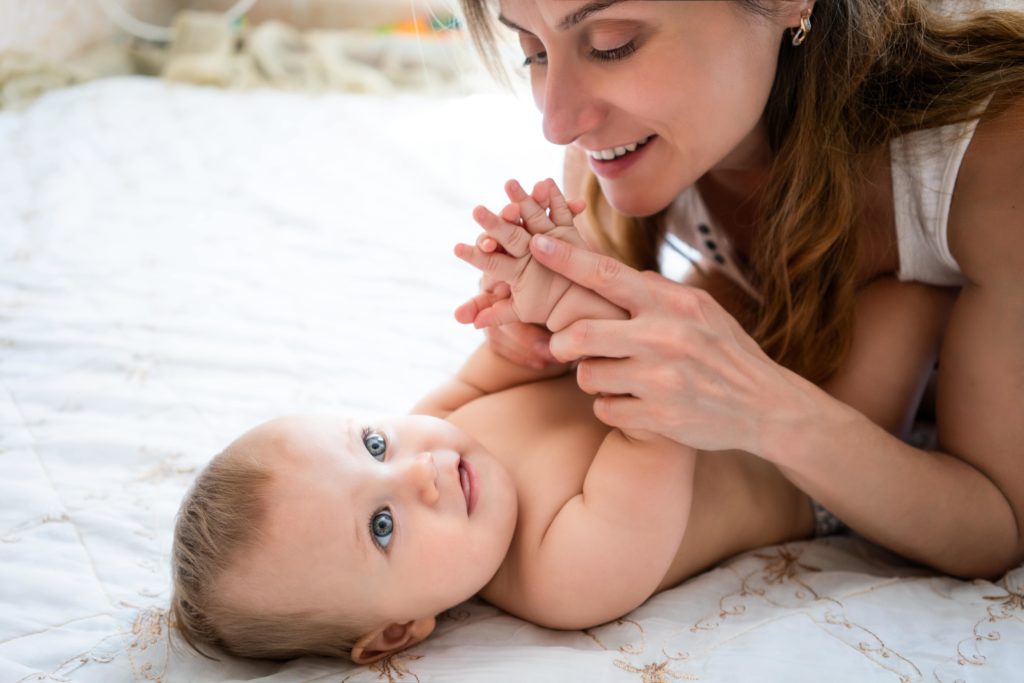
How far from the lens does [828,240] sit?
1.20 meters

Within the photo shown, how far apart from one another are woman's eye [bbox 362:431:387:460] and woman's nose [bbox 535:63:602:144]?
446 mm

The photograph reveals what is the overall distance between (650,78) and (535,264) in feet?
0.86

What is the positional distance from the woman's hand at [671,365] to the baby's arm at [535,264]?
2cm

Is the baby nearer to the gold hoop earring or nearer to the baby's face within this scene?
the baby's face

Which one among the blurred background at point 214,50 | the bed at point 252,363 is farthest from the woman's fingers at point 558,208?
the blurred background at point 214,50

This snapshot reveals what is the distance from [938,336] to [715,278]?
1.24 ft

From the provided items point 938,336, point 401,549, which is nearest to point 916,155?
point 938,336

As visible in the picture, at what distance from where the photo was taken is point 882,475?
109cm

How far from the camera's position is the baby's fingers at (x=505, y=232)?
1001 mm

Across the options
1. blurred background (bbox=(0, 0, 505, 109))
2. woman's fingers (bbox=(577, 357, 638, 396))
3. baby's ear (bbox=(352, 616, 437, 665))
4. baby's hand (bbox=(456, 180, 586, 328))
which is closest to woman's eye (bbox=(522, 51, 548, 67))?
baby's hand (bbox=(456, 180, 586, 328))

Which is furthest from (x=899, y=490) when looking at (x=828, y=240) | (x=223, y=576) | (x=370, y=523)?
(x=223, y=576)

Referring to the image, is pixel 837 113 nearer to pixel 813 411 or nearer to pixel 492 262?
pixel 813 411

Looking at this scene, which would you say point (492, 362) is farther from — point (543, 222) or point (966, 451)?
point (966, 451)

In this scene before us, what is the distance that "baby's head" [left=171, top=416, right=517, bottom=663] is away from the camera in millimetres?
991
